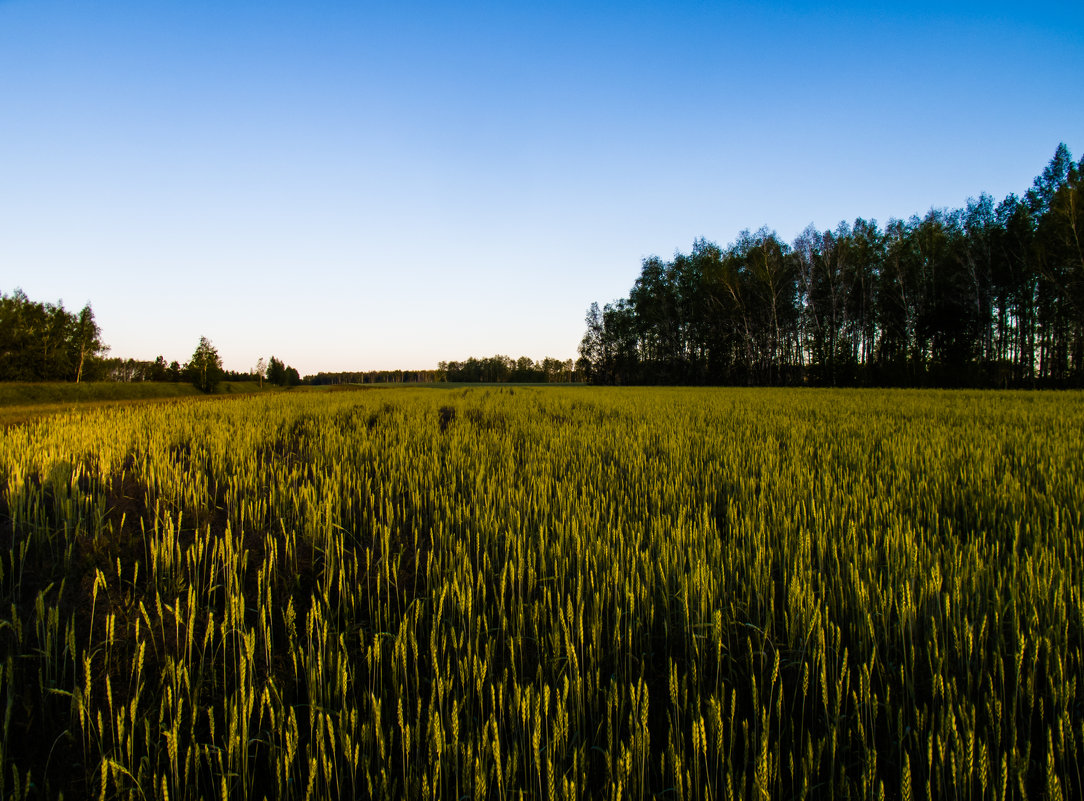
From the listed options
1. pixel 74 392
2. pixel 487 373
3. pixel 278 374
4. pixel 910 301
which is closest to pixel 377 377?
pixel 487 373

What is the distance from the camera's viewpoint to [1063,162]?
31.3 m

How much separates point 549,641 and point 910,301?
48590 mm

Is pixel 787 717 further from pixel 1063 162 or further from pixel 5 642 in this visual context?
pixel 1063 162

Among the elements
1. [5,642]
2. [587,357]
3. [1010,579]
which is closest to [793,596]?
[1010,579]

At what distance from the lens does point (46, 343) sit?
5556cm

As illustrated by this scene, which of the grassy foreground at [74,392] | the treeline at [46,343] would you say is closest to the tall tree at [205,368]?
the grassy foreground at [74,392]

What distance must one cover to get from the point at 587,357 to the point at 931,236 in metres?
50.9

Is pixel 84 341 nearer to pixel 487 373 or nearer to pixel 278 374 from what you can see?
pixel 278 374

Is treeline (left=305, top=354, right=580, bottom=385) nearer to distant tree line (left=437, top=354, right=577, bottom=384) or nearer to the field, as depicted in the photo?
distant tree line (left=437, top=354, right=577, bottom=384)

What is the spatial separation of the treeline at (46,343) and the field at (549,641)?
7367 cm

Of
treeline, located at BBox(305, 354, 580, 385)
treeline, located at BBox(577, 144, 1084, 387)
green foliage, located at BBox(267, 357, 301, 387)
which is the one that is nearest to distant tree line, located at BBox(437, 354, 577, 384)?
treeline, located at BBox(305, 354, 580, 385)

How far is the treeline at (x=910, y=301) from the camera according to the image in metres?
29.8

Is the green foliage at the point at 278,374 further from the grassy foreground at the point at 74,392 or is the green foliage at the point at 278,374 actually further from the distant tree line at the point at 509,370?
the distant tree line at the point at 509,370

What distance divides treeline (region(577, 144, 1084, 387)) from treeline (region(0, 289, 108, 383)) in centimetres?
7645
